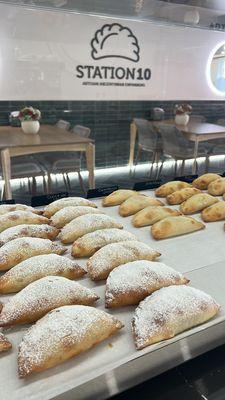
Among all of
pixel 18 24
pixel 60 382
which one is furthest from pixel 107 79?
pixel 60 382

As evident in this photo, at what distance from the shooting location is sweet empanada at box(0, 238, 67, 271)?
0.86 meters

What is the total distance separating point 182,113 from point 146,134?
414 millimetres

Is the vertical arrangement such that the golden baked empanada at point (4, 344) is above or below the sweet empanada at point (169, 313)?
below

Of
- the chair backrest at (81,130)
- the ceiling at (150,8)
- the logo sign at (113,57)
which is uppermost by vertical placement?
the ceiling at (150,8)

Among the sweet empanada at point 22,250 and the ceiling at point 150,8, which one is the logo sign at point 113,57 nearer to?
the ceiling at point 150,8

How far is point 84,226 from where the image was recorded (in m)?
1.04

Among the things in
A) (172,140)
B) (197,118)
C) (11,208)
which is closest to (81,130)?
(172,140)

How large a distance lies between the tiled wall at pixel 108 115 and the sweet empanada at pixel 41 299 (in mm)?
2010

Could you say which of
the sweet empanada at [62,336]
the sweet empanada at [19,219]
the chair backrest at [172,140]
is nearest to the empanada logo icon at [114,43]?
the chair backrest at [172,140]

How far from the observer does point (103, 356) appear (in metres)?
0.62

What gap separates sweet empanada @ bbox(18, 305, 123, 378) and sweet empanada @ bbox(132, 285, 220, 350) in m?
0.05

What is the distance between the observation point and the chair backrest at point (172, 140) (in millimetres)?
2939

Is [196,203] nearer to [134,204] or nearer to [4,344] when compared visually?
[134,204]

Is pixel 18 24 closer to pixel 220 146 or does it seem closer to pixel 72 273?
pixel 72 273
